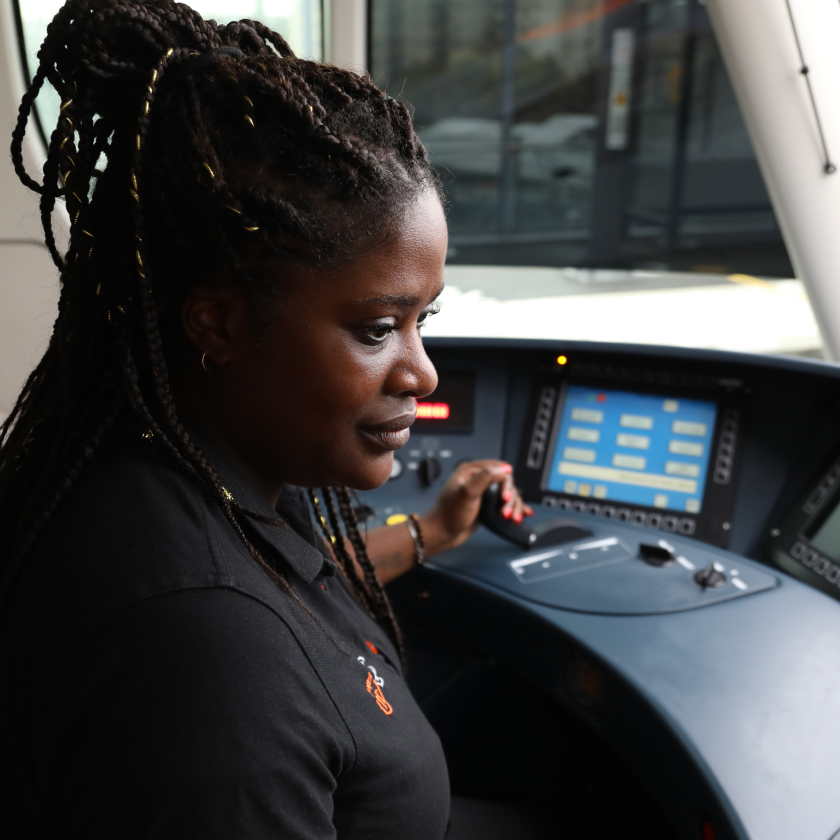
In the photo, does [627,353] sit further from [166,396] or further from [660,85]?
[660,85]

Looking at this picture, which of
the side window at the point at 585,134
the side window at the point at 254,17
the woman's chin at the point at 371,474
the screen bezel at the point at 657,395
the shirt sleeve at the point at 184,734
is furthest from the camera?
the side window at the point at 585,134

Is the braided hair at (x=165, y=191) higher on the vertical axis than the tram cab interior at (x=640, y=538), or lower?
higher

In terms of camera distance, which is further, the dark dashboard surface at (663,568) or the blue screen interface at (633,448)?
the blue screen interface at (633,448)

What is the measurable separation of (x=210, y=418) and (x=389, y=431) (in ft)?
0.55

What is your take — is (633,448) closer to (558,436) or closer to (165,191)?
(558,436)

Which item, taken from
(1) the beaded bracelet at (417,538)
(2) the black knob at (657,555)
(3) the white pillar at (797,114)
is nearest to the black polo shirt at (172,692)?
(1) the beaded bracelet at (417,538)

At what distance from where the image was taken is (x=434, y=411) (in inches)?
72.2

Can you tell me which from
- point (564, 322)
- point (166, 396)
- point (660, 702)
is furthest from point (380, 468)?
point (564, 322)

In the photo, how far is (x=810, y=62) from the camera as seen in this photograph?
146cm

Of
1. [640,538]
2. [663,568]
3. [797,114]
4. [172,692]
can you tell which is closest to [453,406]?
[640,538]

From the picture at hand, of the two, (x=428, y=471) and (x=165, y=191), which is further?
(x=428, y=471)

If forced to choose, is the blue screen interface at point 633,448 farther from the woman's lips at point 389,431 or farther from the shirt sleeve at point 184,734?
the shirt sleeve at point 184,734

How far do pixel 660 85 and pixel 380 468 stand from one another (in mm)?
5673

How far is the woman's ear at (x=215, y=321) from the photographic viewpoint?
2.27ft
